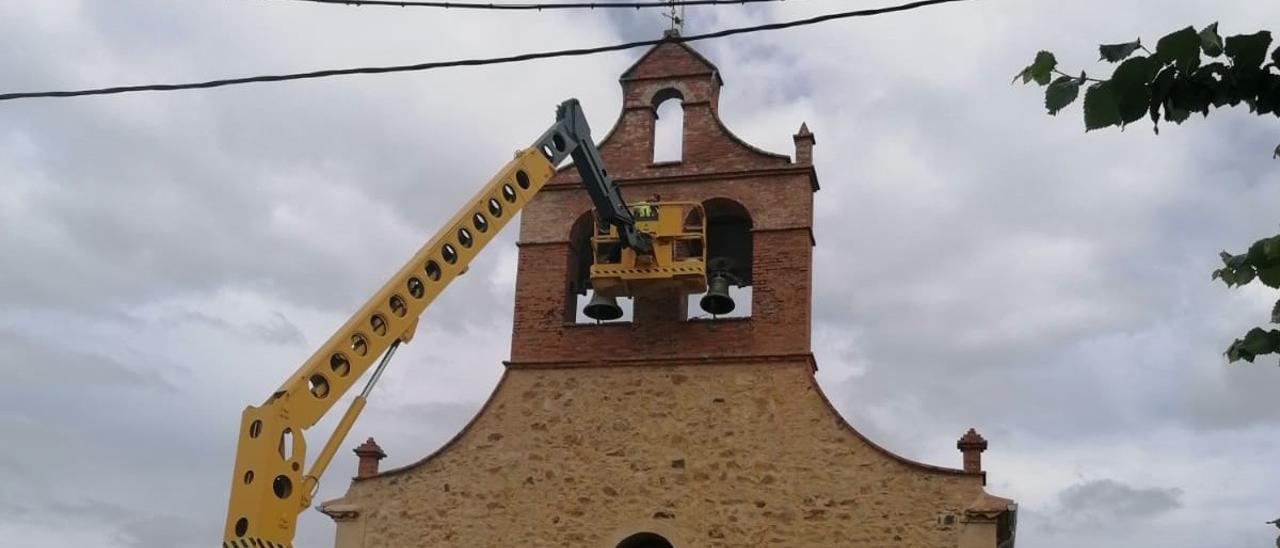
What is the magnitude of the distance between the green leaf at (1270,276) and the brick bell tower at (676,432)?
34.2 feet

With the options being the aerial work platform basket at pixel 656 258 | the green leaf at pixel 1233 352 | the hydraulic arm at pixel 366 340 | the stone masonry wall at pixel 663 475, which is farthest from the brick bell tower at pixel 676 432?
the green leaf at pixel 1233 352

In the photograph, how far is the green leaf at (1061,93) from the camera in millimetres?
3457

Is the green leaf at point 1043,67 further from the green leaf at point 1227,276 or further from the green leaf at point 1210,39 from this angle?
the green leaf at point 1227,276

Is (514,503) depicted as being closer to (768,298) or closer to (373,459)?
(373,459)

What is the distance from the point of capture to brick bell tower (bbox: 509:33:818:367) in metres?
15.4

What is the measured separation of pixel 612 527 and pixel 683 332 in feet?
8.09

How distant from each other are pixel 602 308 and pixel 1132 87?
40.5 ft

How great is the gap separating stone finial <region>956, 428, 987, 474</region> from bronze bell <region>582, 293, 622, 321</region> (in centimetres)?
431

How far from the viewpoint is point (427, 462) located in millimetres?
15602

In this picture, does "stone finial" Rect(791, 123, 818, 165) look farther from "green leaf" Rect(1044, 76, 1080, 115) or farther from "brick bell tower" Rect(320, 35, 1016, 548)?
"green leaf" Rect(1044, 76, 1080, 115)

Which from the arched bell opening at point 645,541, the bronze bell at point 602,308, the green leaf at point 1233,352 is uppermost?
the bronze bell at point 602,308

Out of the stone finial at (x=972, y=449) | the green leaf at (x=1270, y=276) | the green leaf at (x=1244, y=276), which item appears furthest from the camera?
the stone finial at (x=972, y=449)

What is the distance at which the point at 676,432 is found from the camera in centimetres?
1506

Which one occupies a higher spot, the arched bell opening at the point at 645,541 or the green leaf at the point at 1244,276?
the arched bell opening at the point at 645,541
